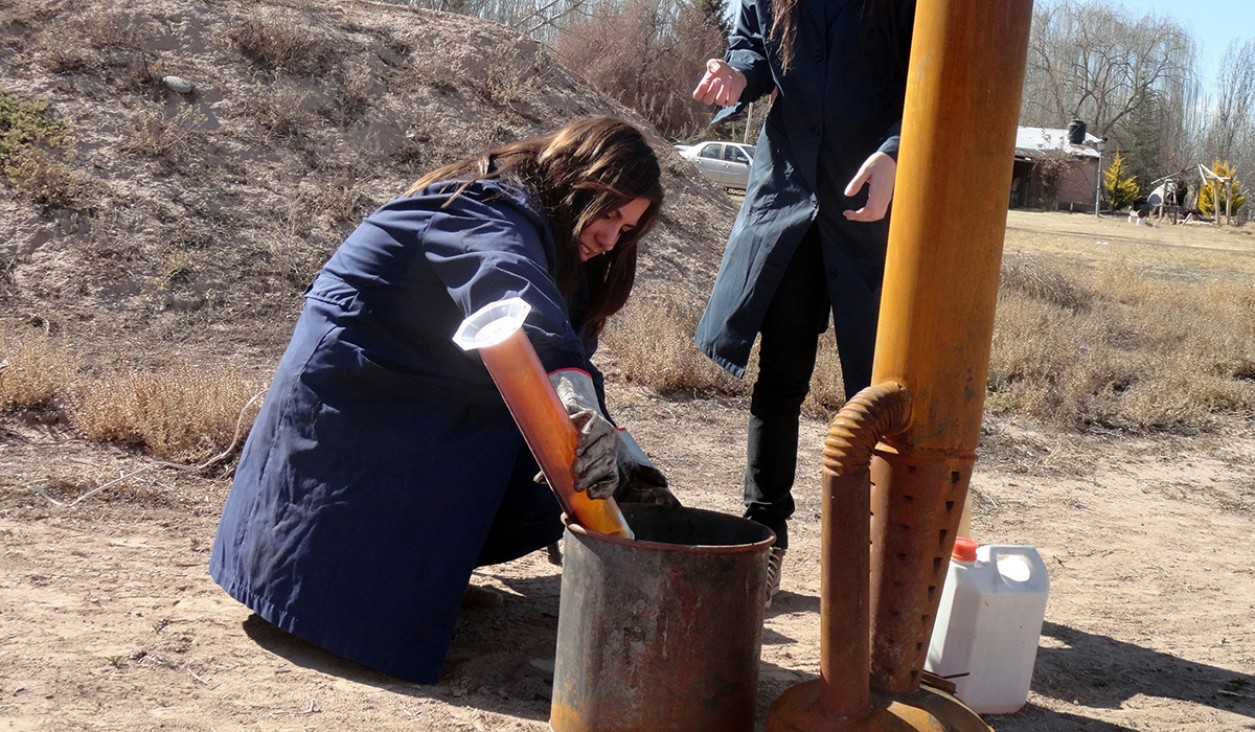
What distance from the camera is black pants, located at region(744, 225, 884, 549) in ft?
10.0

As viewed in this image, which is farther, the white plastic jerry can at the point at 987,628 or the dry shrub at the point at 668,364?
the dry shrub at the point at 668,364

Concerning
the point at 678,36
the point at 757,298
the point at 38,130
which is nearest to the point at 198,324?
the point at 38,130

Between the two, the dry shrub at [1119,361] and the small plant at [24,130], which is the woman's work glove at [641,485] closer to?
the dry shrub at [1119,361]

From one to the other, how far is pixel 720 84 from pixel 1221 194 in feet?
163

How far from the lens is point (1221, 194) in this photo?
46.4 metres

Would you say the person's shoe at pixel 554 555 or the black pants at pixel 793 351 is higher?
the black pants at pixel 793 351

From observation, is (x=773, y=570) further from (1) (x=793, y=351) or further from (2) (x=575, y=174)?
(2) (x=575, y=174)

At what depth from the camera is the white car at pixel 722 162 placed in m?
24.7

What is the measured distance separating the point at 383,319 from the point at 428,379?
0.17 metres

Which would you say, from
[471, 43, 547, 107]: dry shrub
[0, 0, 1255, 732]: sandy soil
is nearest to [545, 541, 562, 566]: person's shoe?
[0, 0, 1255, 732]: sandy soil

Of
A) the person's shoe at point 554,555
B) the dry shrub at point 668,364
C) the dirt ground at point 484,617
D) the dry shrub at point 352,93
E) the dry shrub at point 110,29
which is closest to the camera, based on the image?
the dirt ground at point 484,617

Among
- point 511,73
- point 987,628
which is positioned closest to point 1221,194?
point 511,73

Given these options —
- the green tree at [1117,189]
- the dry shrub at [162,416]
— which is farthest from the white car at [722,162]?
the green tree at [1117,189]

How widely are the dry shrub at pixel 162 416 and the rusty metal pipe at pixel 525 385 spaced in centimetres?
268
